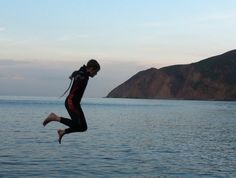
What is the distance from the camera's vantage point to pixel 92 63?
10703 millimetres

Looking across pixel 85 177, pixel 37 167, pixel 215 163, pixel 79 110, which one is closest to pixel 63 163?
pixel 37 167

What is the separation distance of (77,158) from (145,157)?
5186mm

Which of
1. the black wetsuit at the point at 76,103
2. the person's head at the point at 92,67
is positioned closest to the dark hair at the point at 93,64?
the person's head at the point at 92,67

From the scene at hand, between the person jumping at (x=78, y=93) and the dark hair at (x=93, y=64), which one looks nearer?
the dark hair at (x=93, y=64)

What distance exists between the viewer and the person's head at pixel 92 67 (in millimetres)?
10680

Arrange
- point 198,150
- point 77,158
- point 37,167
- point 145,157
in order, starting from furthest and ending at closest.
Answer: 1. point 198,150
2. point 145,157
3. point 77,158
4. point 37,167

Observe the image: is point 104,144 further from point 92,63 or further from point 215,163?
point 92,63

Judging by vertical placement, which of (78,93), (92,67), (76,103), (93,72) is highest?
(92,67)

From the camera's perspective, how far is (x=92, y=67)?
10.7 meters

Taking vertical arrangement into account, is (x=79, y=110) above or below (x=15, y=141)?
above

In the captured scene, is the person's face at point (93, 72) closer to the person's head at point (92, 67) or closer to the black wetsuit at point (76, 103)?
the person's head at point (92, 67)

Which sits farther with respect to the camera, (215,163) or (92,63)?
(215,163)

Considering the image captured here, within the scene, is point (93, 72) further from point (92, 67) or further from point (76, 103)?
point (76, 103)

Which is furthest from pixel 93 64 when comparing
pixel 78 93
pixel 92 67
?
pixel 78 93
